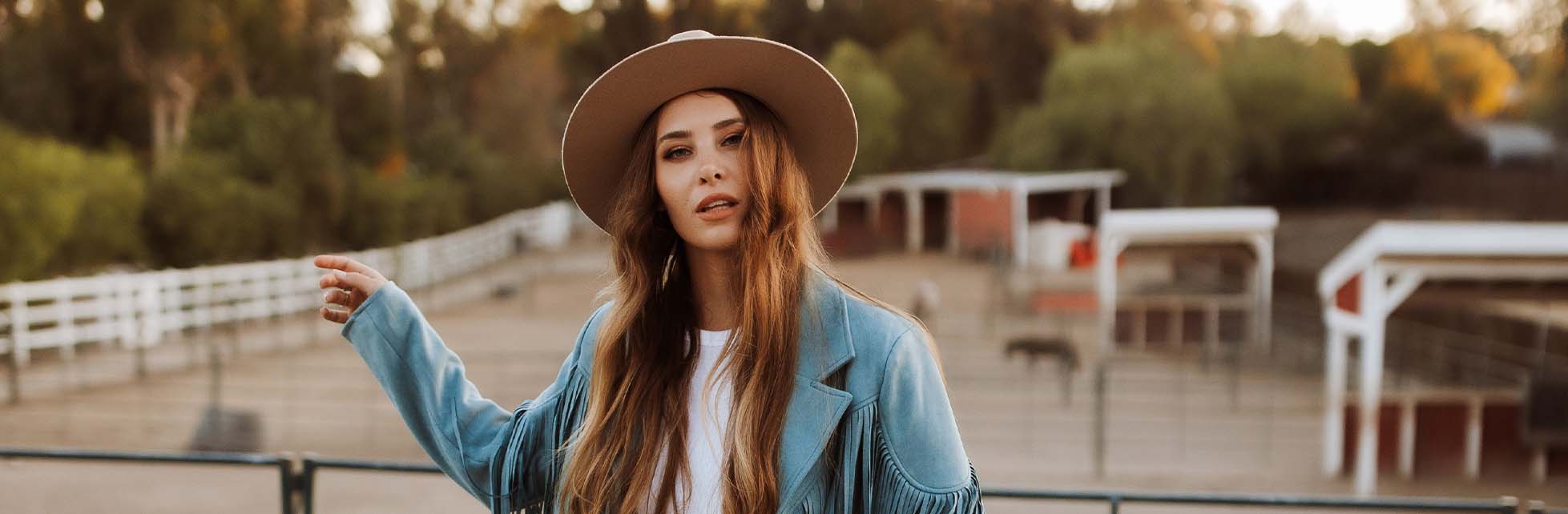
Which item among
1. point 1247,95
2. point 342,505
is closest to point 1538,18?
point 1247,95

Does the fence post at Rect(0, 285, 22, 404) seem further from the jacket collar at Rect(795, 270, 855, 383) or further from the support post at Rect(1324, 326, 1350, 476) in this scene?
the support post at Rect(1324, 326, 1350, 476)

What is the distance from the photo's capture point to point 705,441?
1479mm

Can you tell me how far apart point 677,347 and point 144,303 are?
13.9 metres

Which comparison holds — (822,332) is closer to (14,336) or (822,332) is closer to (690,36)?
(690,36)

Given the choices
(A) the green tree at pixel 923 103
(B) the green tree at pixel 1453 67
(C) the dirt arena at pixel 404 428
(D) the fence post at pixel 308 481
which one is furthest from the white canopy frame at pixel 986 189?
(D) the fence post at pixel 308 481

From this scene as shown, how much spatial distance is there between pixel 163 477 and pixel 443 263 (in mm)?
15577

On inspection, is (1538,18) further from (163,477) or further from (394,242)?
(163,477)

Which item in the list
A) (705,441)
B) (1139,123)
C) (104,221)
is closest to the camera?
(705,441)

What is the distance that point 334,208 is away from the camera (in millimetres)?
20969

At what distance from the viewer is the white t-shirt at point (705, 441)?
1.46 meters

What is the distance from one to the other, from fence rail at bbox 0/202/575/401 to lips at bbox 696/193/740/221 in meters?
10.5

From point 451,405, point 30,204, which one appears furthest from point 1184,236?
point 451,405

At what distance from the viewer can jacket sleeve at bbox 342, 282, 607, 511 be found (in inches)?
58.8

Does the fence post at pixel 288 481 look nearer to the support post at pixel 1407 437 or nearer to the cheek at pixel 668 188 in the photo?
the cheek at pixel 668 188
